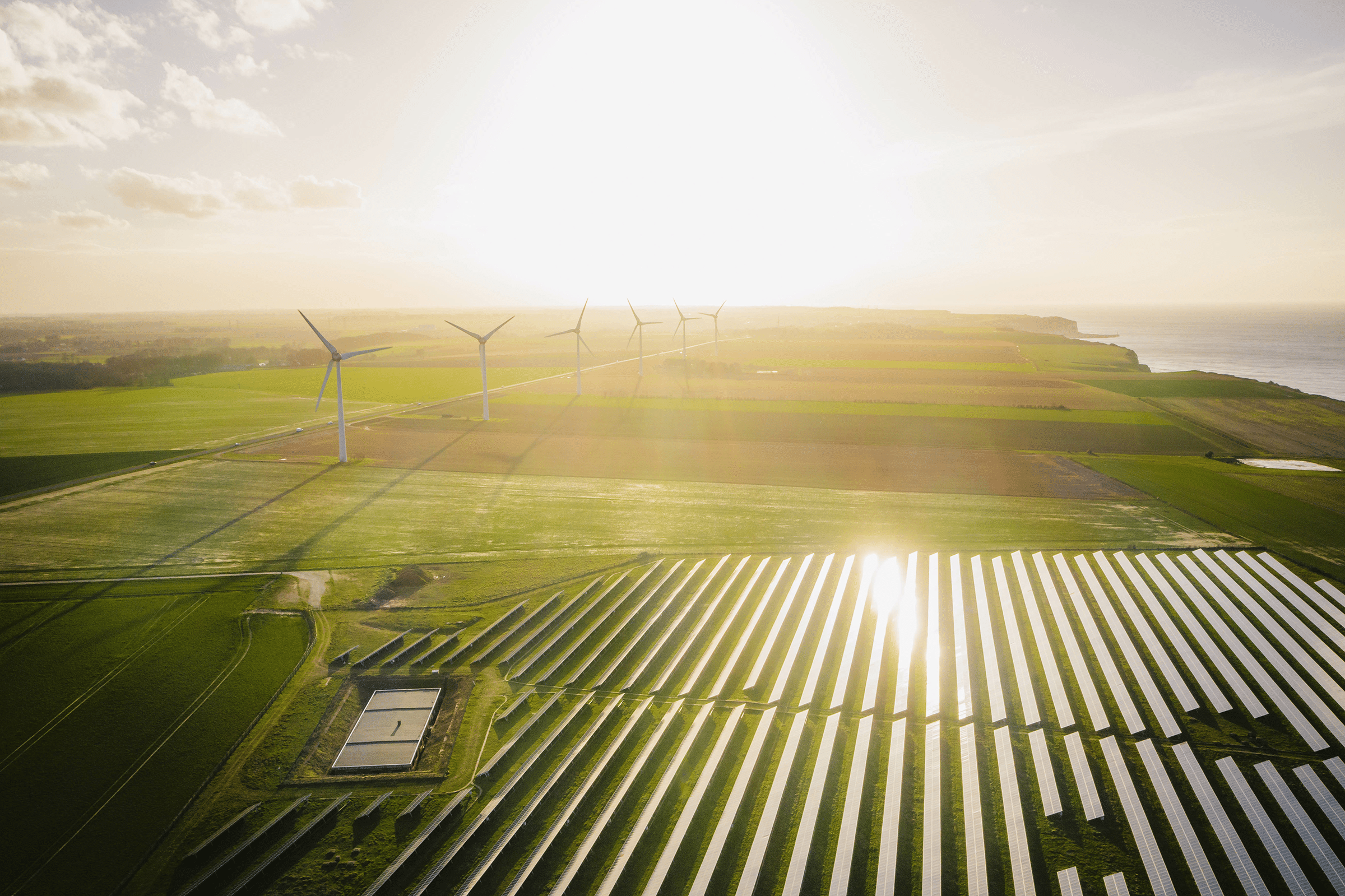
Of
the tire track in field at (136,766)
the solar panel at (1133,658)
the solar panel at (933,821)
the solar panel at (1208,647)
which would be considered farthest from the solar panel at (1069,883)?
the tire track in field at (136,766)

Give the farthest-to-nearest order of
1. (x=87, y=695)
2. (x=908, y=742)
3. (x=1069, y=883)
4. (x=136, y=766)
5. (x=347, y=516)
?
(x=347, y=516) → (x=87, y=695) → (x=908, y=742) → (x=136, y=766) → (x=1069, y=883)

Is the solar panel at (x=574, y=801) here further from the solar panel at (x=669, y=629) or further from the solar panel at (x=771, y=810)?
the solar panel at (x=771, y=810)

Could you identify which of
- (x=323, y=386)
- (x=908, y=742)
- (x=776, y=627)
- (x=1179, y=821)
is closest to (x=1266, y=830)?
(x=1179, y=821)

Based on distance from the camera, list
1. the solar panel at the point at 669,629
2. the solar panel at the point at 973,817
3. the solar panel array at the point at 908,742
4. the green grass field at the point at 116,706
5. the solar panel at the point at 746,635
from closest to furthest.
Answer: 1. the solar panel at the point at 973,817
2. the solar panel array at the point at 908,742
3. the green grass field at the point at 116,706
4. the solar panel at the point at 746,635
5. the solar panel at the point at 669,629

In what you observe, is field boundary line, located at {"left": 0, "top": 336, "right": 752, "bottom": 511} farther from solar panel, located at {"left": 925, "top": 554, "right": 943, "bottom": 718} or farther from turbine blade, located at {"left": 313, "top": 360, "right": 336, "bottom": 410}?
solar panel, located at {"left": 925, "top": 554, "right": 943, "bottom": 718}

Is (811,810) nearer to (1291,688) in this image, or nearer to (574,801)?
(574,801)

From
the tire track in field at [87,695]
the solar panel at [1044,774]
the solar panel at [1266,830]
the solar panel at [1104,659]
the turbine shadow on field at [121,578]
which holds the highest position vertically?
Result: the solar panel at [1104,659]

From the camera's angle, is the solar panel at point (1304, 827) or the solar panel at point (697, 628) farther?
the solar panel at point (697, 628)
